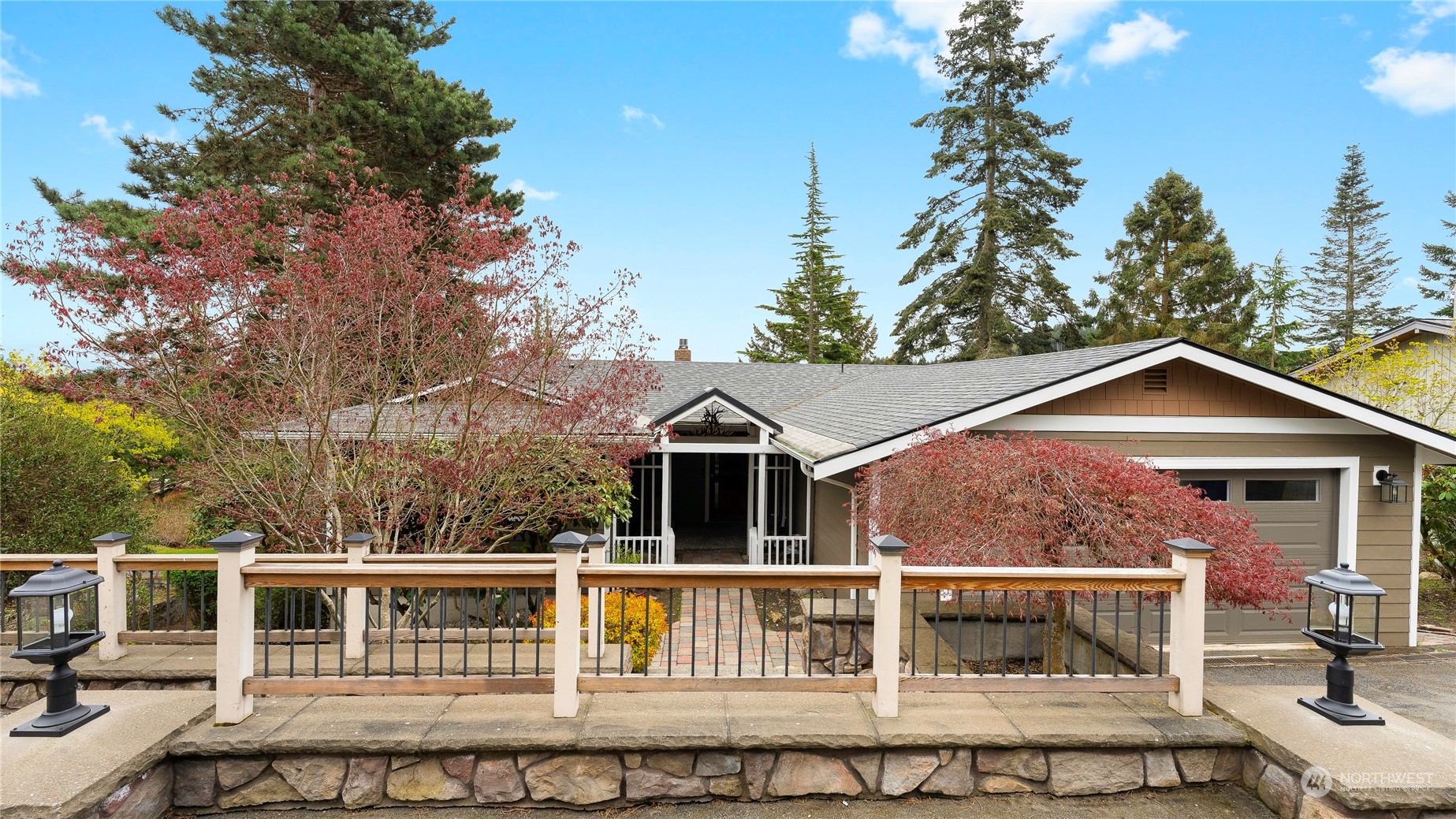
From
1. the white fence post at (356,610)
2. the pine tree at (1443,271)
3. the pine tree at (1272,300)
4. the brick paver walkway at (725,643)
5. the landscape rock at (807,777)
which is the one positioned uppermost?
the pine tree at (1443,271)

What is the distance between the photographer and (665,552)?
30.0 ft

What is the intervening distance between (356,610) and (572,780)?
7.38 feet

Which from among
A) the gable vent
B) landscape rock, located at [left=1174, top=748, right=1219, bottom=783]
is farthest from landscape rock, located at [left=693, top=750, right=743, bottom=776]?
the gable vent

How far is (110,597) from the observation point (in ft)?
13.9

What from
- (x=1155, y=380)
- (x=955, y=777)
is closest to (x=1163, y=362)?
(x=1155, y=380)

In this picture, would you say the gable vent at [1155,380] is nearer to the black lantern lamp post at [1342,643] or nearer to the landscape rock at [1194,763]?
the black lantern lamp post at [1342,643]

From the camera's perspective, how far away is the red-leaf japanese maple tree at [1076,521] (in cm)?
441

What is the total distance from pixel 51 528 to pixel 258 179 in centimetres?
842

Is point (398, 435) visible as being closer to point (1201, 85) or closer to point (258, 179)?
point (258, 179)

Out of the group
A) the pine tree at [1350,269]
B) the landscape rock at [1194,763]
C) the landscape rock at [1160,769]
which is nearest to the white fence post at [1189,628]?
the landscape rock at [1194,763]

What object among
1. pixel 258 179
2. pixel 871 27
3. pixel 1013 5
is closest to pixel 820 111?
pixel 871 27

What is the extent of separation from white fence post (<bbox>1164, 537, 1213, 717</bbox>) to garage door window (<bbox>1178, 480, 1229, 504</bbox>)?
4.75 meters

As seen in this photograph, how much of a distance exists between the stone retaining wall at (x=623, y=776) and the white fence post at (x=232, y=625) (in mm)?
242

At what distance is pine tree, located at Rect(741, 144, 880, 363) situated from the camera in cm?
2833
